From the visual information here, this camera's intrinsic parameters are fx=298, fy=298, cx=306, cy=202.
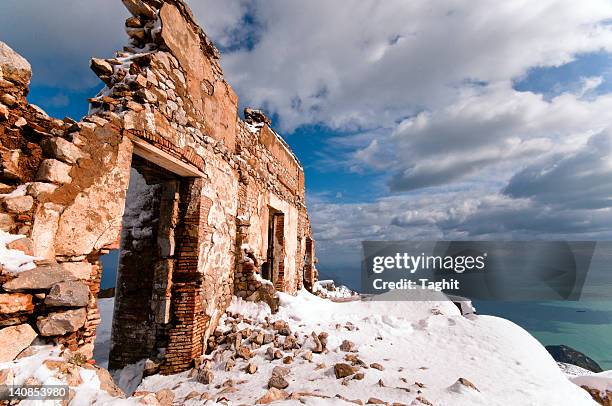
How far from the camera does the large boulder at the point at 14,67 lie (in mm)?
2680

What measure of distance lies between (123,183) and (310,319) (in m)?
4.26

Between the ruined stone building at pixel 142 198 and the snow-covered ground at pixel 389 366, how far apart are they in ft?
1.46

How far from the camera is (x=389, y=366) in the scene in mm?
4270

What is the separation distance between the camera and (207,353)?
4.78 meters

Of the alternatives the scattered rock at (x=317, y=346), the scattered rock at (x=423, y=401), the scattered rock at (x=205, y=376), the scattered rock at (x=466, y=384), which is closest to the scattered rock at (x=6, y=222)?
the scattered rock at (x=205, y=376)

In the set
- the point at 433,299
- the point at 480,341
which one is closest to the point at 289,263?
the point at 433,299

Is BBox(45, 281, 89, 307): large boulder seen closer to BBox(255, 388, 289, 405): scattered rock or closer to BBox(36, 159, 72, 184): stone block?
BBox(36, 159, 72, 184): stone block

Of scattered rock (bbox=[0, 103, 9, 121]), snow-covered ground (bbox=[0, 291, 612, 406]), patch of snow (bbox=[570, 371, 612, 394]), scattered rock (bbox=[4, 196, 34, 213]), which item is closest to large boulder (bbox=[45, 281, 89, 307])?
snow-covered ground (bbox=[0, 291, 612, 406])

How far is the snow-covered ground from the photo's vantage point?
333 cm

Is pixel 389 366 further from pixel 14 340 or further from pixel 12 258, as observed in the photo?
pixel 12 258

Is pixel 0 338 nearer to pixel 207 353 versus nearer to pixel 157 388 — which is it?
pixel 157 388

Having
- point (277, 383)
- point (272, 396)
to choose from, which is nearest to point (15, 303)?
point (272, 396)

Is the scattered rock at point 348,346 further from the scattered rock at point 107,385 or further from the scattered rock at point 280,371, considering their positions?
the scattered rock at point 107,385

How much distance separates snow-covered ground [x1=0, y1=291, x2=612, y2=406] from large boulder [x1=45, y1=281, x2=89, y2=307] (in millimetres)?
362
